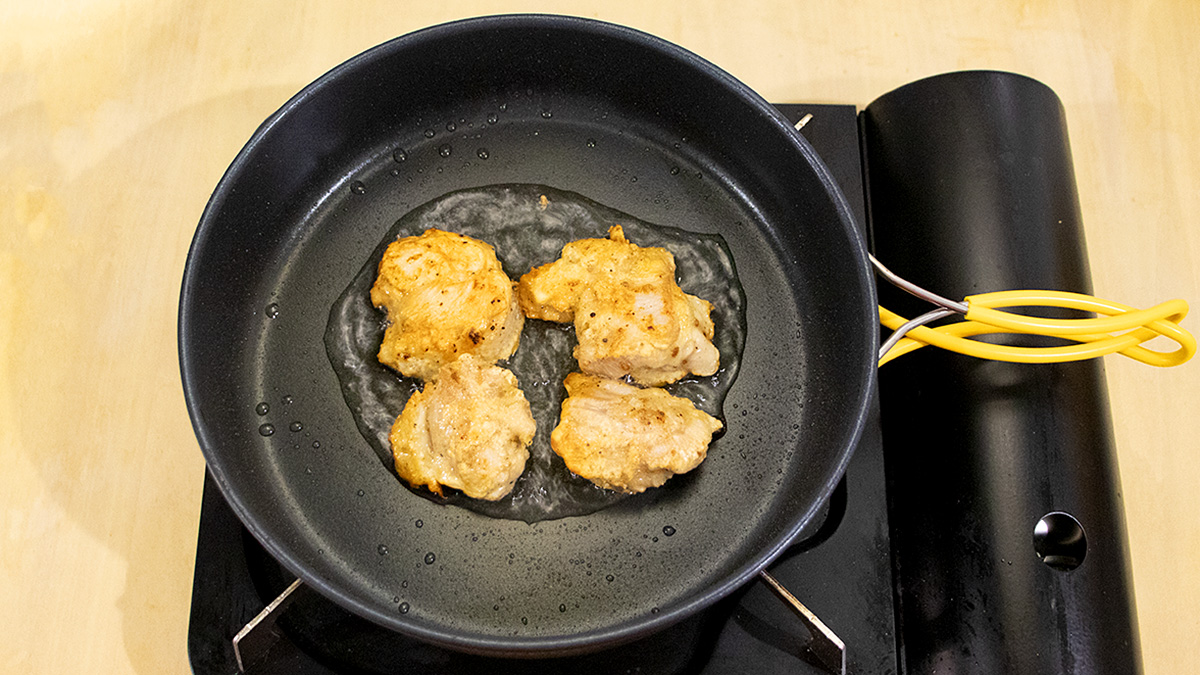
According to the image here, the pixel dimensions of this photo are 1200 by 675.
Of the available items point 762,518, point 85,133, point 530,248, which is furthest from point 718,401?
point 85,133

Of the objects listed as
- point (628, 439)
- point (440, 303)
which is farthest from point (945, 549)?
point (440, 303)

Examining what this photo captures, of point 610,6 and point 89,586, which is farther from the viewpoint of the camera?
point 610,6

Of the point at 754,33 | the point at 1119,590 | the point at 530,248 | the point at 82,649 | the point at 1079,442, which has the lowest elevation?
the point at 82,649

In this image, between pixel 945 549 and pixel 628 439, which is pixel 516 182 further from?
pixel 945 549

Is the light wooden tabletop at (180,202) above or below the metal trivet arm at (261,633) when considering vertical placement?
above

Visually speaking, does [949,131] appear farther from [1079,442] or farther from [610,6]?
[610,6]

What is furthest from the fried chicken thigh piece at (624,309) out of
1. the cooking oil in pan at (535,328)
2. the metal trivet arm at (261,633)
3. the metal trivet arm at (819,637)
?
the metal trivet arm at (261,633)

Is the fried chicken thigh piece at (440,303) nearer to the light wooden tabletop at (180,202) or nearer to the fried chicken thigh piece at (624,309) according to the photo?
the fried chicken thigh piece at (624,309)
